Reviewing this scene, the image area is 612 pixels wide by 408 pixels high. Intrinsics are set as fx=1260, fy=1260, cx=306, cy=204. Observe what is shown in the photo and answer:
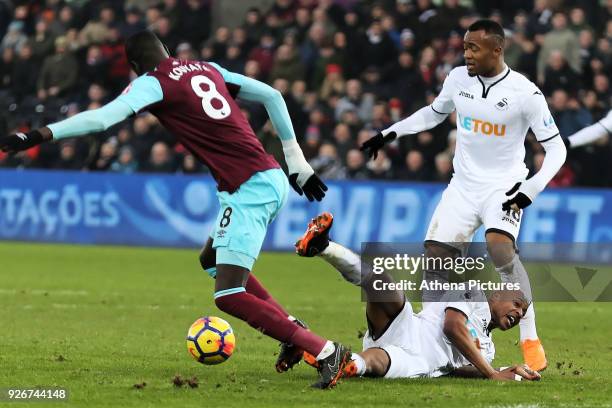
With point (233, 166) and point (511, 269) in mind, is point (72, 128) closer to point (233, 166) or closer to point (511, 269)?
point (233, 166)

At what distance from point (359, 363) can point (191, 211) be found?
11729 millimetres

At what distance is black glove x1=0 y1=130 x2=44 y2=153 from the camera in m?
6.82

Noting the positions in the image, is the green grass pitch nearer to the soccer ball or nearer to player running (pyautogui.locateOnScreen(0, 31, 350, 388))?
the soccer ball

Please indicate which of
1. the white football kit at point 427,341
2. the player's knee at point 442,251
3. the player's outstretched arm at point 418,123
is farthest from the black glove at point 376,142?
the white football kit at point 427,341

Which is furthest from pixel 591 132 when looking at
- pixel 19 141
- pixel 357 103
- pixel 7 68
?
pixel 7 68

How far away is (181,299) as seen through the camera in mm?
13562

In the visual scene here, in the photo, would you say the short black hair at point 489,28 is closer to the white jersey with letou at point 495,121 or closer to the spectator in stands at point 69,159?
the white jersey with letou at point 495,121

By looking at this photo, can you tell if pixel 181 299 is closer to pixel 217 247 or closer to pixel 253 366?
pixel 253 366

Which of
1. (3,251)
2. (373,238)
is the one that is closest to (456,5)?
(373,238)

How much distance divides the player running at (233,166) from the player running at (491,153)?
4.55 ft

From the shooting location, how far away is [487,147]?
9.06 meters

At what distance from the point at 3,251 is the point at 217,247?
11.7 meters

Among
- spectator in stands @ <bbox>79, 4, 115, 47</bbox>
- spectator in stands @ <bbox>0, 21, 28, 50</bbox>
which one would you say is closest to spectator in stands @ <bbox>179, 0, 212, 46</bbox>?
spectator in stands @ <bbox>79, 4, 115, 47</bbox>

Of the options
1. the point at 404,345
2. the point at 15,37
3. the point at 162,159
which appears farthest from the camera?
the point at 15,37
